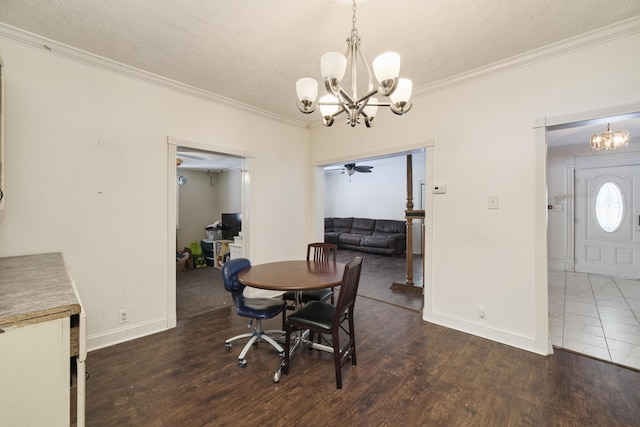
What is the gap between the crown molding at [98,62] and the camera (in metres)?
2.08

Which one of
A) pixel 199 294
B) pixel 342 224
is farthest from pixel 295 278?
pixel 342 224

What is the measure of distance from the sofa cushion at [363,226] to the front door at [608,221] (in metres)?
4.50

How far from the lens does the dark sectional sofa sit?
7105 mm

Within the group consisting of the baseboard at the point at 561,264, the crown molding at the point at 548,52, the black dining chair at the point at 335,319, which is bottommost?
the baseboard at the point at 561,264

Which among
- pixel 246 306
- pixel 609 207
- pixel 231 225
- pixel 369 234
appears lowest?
pixel 246 306

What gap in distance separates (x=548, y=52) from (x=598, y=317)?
2.99 meters

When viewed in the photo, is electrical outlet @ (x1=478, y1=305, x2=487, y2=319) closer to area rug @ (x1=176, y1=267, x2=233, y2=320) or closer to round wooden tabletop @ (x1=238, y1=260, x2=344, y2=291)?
round wooden tabletop @ (x1=238, y1=260, x2=344, y2=291)

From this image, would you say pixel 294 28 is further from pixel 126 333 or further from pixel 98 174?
pixel 126 333

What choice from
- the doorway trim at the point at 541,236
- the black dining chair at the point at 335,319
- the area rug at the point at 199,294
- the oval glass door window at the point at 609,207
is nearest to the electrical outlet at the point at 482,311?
the doorway trim at the point at 541,236

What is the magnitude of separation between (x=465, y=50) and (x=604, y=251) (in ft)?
17.5

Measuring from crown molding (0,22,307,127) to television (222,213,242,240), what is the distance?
2589mm

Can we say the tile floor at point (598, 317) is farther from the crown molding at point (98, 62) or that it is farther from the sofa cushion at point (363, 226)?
the crown molding at point (98, 62)

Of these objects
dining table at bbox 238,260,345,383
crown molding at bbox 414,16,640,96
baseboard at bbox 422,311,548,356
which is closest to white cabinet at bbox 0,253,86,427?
dining table at bbox 238,260,345,383

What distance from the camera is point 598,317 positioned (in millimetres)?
3102
